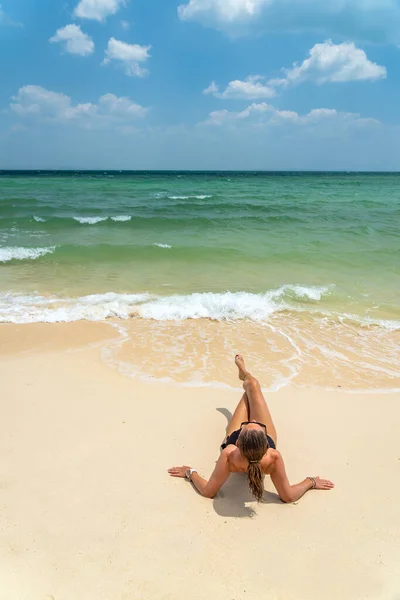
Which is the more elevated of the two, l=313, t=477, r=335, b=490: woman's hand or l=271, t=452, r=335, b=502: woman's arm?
l=271, t=452, r=335, b=502: woman's arm

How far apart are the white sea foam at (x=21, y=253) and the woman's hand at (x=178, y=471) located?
9.97m

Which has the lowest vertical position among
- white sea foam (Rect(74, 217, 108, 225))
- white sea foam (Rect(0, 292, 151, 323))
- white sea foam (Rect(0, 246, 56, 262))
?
white sea foam (Rect(0, 292, 151, 323))

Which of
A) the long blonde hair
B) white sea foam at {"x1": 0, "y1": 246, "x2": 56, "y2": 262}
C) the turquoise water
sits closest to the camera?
the long blonde hair

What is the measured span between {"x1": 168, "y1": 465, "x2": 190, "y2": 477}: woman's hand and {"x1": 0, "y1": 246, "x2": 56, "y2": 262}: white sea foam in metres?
9.97

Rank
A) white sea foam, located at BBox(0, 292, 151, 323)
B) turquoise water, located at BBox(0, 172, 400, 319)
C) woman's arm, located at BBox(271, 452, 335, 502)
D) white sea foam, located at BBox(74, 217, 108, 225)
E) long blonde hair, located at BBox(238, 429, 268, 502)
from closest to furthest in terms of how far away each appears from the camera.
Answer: long blonde hair, located at BBox(238, 429, 268, 502), woman's arm, located at BBox(271, 452, 335, 502), white sea foam, located at BBox(0, 292, 151, 323), turquoise water, located at BBox(0, 172, 400, 319), white sea foam, located at BBox(74, 217, 108, 225)

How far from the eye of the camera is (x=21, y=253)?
40.4 ft

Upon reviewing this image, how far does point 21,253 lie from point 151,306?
21.5 feet

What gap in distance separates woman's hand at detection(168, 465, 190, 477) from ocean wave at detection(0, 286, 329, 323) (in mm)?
4123

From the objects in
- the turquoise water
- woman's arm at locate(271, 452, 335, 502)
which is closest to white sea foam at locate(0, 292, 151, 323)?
the turquoise water

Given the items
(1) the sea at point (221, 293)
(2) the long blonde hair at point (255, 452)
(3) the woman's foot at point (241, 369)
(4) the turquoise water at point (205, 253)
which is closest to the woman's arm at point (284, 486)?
(2) the long blonde hair at point (255, 452)

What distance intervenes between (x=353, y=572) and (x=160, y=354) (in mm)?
3802

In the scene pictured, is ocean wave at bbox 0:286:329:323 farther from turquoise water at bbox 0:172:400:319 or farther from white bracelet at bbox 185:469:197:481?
white bracelet at bbox 185:469:197:481

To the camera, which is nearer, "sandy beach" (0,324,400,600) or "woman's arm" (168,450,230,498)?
"sandy beach" (0,324,400,600)

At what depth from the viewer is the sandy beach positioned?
99.3 inches
